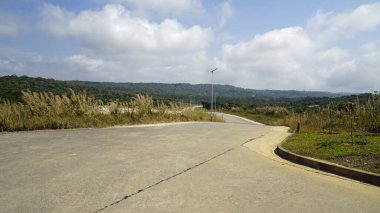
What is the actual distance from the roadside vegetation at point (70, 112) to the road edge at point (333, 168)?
1125 centimetres

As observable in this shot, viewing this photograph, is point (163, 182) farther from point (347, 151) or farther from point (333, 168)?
point (347, 151)

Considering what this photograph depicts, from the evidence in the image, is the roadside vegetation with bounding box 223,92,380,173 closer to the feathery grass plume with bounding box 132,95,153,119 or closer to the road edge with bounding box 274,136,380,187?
the road edge with bounding box 274,136,380,187

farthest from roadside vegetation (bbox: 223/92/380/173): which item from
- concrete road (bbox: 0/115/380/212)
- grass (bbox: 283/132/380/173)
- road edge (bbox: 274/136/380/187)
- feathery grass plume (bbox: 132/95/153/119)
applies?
feathery grass plume (bbox: 132/95/153/119)

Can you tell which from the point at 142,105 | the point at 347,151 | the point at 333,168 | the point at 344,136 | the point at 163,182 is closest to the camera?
the point at 163,182

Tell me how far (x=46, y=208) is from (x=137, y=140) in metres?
8.53

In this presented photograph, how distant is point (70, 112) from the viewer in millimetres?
20812

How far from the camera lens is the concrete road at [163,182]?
6.23 m

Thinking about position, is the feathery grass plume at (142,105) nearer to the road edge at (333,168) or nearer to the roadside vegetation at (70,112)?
the roadside vegetation at (70,112)

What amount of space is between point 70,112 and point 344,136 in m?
13.0

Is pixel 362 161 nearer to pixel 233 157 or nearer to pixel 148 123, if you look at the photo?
pixel 233 157

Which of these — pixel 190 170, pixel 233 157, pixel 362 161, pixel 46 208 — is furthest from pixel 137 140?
pixel 46 208

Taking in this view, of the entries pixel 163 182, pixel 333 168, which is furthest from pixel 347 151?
pixel 163 182

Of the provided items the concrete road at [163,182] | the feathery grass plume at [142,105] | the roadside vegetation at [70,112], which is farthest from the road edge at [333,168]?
the feathery grass plume at [142,105]

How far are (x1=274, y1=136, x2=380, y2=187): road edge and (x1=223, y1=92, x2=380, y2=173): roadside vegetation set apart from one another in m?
0.32
